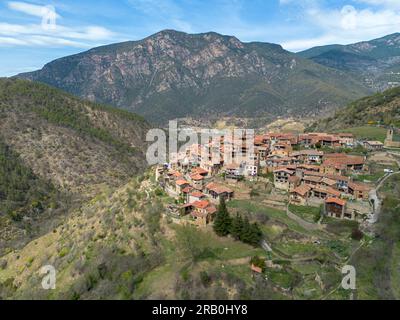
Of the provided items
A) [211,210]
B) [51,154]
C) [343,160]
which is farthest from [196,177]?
[51,154]

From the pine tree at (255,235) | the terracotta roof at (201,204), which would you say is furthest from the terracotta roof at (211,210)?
the pine tree at (255,235)

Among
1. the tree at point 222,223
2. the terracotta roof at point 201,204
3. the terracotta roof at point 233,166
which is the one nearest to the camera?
the tree at point 222,223

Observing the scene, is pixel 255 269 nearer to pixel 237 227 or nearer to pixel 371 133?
pixel 237 227

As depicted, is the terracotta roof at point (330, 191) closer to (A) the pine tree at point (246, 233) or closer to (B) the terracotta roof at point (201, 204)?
(A) the pine tree at point (246, 233)

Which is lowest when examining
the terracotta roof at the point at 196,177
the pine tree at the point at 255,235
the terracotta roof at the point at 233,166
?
the pine tree at the point at 255,235

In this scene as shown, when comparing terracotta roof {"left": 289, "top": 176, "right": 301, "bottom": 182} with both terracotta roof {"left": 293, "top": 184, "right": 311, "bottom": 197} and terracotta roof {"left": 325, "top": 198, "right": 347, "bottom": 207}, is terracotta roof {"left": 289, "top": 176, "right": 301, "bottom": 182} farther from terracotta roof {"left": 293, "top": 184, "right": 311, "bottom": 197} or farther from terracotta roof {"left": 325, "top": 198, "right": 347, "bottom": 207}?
terracotta roof {"left": 325, "top": 198, "right": 347, "bottom": 207}

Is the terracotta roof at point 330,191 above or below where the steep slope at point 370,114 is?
below

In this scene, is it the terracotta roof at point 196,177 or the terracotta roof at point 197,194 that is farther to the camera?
the terracotta roof at point 196,177
